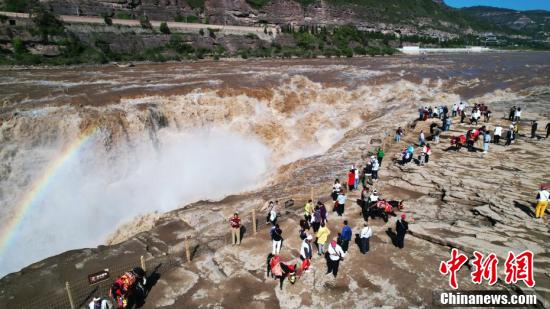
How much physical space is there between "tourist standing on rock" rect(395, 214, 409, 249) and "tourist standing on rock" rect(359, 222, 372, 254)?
83 cm

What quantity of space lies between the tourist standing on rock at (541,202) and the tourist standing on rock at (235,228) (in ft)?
31.8

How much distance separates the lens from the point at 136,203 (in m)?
18.8

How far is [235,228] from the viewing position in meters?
12.0

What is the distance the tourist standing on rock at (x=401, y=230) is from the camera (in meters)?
10.6

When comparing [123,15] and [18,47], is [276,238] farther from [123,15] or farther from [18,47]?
[123,15]

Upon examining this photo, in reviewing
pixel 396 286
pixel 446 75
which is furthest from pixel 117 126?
pixel 446 75

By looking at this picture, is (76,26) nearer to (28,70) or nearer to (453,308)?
(28,70)

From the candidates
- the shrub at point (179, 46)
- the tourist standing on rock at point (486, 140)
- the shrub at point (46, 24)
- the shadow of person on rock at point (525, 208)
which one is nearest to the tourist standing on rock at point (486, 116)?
the tourist standing on rock at point (486, 140)

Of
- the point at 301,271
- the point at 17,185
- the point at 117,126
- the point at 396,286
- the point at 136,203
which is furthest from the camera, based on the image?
the point at 117,126

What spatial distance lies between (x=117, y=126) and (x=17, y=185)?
5558 millimetres

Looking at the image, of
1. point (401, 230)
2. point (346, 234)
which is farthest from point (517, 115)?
point (346, 234)

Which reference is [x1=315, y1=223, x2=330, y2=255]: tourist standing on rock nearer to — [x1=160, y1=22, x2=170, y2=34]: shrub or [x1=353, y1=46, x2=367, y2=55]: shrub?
[x1=160, y1=22, x2=170, y2=34]: shrub

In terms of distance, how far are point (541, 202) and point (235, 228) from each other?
9874 millimetres

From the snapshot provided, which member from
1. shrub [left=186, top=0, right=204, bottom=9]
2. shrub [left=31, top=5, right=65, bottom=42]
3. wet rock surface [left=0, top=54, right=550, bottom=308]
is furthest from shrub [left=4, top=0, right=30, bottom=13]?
wet rock surface [left=0, top=54, right=550, bottom=308]
